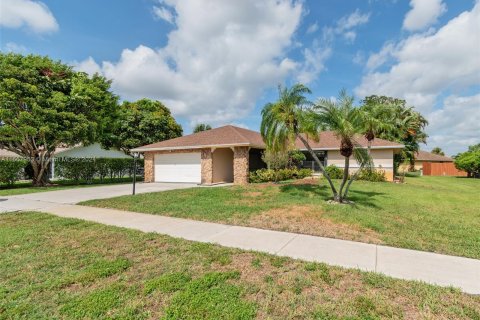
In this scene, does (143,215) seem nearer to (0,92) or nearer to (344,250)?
(344,250)

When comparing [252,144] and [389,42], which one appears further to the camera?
[252,144]

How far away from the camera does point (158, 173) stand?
20.2m

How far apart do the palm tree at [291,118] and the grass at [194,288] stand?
6.44 metres

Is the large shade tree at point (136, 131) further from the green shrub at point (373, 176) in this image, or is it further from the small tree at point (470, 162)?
the small tree at point (470, 162)

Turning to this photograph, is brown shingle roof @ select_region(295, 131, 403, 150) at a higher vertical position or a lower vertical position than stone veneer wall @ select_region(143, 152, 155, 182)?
higher

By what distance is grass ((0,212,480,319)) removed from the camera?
9.69ft

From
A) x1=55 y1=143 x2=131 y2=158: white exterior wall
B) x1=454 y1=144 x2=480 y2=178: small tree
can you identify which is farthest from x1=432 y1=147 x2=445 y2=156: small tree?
x1=55 y1=143 x2=131 y2=158: white exterior wall

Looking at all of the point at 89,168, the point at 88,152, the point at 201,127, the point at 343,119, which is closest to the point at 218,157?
the point at 89,168

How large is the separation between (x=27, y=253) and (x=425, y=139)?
40105 millimetres

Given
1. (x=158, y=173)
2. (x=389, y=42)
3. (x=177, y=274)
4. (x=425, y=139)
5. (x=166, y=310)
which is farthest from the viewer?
(x=425, y=139)

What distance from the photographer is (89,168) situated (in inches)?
787

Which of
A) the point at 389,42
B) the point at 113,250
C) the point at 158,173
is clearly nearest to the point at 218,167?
the point at 158,173

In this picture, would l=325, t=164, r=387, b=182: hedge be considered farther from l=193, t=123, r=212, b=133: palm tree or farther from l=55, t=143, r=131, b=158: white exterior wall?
l=193, t=123, r=212, b=133: palm tree

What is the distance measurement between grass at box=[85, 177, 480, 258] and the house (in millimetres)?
5247
